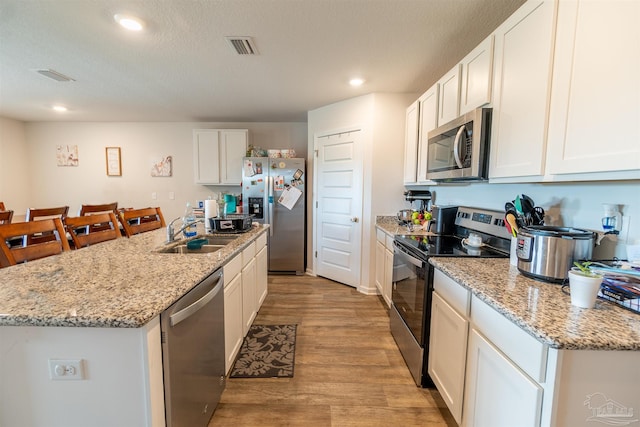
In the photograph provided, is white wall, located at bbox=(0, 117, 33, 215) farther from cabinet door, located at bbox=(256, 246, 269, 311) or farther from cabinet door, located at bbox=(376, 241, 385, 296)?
cabinet door, located at bbox=(376, 241, 385, 296)

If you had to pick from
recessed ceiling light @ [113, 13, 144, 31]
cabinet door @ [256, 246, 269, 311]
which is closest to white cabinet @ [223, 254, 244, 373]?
cabinet door @ [256, 246, 269, 311]

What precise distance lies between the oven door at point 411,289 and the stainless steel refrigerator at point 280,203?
6.51 ft

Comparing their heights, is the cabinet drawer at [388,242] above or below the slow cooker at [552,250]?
below

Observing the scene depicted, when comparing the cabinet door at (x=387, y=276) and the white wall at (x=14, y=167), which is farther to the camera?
the white wall at (x=14, y=167)

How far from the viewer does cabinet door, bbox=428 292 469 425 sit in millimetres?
1293

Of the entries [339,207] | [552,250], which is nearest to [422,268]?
[552,250]

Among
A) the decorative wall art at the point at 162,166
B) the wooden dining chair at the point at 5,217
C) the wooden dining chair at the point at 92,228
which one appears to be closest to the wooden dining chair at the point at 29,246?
the wooden dining chair at the point at 92,228

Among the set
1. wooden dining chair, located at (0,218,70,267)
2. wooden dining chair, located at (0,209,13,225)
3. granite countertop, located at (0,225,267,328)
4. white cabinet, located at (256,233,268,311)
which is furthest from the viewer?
wooden dining chair, located at (0,209,13,225)

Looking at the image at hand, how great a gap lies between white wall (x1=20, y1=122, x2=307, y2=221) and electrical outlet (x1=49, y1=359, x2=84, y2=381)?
3.94 metres

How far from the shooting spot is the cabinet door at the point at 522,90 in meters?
1.20

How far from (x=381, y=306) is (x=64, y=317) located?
263cm

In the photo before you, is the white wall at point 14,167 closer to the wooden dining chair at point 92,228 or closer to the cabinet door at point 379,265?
the wooden dining chair at point 92,228

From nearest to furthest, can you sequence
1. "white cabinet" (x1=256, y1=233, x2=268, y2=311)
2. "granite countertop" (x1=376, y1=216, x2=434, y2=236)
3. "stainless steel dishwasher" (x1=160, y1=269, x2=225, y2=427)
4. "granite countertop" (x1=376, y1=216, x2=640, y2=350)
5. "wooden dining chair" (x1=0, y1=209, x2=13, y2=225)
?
"granite countertop" (x1=376, y1=216, x2=640, y2=350)
"stainless steel dishwasher" (x1=160, y1=269, x2=225, y2=427)
"granite countertop" (x1=376, y1=216, x2=434, y2=236)
"white cabinet" (x1=256, y1=233, x2=268, y2=311)
"wooden dining chair" (x1=0, y1=209, x2=13, y2=225)

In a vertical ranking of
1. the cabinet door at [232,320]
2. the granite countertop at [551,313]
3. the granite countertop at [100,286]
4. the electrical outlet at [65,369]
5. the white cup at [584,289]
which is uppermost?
the white cup at [584,289]
